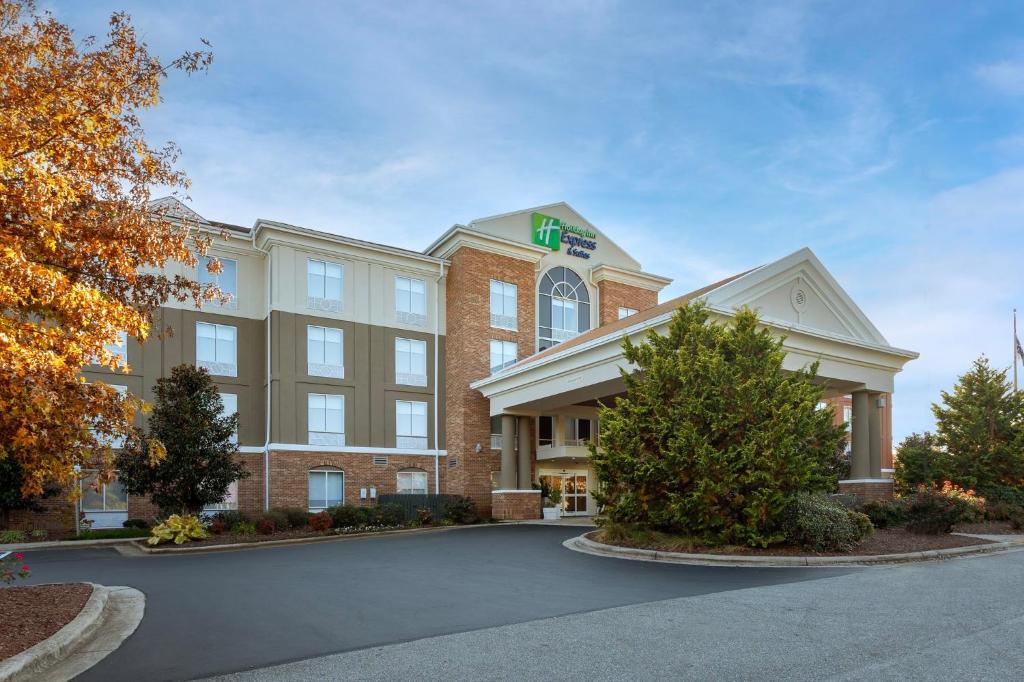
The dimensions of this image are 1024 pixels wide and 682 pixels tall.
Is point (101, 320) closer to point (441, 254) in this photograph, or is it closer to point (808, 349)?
point (808, 349)

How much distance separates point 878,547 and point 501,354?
20348 millimetres

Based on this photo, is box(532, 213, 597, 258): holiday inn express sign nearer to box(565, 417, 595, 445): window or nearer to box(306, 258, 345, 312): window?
box(565, 417, 595, 445): window

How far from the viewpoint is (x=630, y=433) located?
1786cm

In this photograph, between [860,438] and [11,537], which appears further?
[860,438]

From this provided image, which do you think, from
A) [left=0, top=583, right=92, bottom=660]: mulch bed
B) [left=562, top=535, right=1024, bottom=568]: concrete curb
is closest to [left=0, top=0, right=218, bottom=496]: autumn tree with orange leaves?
[left=0, top=583, right=92, bottom=660]: mulch bed

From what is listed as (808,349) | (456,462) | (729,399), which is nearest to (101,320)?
(729,399)

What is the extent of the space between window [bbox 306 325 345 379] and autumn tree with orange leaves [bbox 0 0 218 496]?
68.9ft

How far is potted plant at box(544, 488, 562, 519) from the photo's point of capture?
3262 cm

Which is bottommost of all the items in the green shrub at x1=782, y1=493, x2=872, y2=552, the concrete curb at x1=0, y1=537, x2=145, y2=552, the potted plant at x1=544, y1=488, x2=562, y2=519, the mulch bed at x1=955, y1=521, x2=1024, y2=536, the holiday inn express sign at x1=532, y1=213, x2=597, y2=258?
the potted plant at x1=544, y1=488, x2=562, y2=519

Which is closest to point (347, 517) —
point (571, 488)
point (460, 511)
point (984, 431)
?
point (460, 511)

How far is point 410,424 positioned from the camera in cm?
3319

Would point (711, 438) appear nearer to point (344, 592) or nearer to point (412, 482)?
point (344, 592)

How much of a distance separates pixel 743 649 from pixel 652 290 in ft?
108

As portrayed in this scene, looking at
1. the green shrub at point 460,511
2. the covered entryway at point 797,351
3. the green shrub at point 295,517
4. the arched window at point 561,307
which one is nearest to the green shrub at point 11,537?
the green shrub at point 295,517
